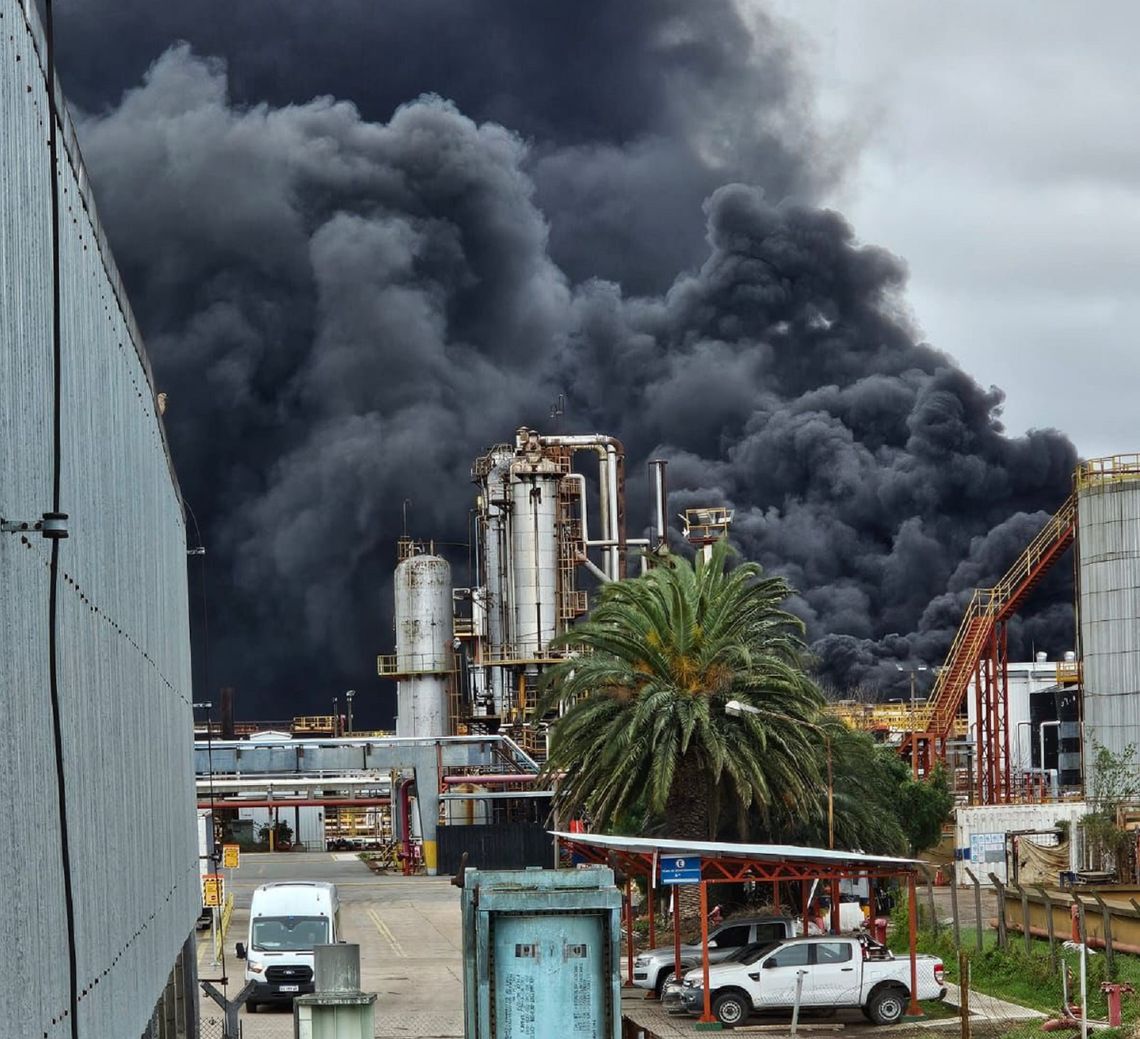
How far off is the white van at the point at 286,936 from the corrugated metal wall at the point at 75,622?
19.5 m

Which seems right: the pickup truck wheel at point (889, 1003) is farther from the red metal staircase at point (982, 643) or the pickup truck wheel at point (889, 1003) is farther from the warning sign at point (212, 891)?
the red metal staircase at point (982, 643)

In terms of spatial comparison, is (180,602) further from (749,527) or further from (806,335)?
(806,335)

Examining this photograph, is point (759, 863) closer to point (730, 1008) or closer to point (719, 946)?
point (730, 1008)

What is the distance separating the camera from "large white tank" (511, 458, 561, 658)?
305 feet

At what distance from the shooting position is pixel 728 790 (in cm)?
4184

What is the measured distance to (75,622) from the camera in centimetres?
984

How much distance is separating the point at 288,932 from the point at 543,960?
49.7 feet

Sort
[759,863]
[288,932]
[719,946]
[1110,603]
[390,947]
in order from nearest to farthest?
[759,863] → [719,946] → [288,932] → [390,947] → [1110,603]

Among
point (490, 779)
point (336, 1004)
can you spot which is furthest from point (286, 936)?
point (490, 779)

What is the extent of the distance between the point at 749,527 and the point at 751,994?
13103cm

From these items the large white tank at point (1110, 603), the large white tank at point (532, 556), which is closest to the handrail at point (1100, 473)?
the large white tank at point (1110, 603)

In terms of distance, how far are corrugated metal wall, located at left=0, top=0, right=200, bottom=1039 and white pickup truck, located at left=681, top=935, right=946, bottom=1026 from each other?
17.9 m

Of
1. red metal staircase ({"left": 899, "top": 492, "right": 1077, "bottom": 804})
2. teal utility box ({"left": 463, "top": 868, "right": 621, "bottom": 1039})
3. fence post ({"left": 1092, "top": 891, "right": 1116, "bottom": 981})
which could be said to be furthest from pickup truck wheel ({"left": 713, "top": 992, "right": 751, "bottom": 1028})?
red metal staircase ({"left": 899, "top": 492, "right": 1077, "bottom": 804})

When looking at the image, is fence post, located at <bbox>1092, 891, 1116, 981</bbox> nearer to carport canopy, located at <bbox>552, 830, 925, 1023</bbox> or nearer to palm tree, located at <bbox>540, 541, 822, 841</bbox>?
carport canopy, located at <bbox>552, 830, 925, 1023</bbox>
